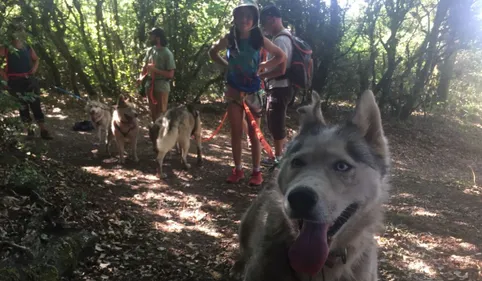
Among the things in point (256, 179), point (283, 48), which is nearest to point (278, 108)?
point (283, 48)

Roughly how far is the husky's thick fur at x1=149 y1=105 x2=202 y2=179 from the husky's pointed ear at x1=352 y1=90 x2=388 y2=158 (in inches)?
206

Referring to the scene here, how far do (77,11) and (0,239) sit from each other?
501 inches

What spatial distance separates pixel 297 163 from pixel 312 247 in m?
0.54

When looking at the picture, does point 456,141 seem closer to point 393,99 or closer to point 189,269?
point 393,99

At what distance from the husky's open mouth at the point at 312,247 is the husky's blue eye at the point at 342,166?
26cm

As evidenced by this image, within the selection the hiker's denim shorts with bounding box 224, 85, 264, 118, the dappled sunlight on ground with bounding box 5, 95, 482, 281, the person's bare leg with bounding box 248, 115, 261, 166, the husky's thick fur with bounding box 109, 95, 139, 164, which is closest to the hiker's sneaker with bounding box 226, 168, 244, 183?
the dappled sunlight on ground with bounding box 5, 95, 482, 281

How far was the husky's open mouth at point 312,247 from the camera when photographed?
2.21 metres

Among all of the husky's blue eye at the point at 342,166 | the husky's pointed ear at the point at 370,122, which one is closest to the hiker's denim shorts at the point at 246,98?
the husky's pointed ear at the point at 370,122

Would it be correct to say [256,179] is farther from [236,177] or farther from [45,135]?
[45,135]

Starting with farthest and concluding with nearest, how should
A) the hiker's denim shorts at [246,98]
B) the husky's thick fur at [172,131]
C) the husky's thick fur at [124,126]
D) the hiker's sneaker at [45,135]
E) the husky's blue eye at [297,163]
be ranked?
the hiker's sneaker at [45,135], the husky's thick fur at [124,126], the husky's thick fur at [172,131], the hiker's denim shorts at [246,98], the husky's blue eye at [297,163]

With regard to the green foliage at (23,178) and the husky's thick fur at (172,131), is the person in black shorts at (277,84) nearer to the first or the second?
the husky's thick fur at (172,131)

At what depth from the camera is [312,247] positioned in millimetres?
2236

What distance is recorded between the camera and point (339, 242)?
241 cm

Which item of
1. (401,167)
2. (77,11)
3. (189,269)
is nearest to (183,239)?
(189,269)
